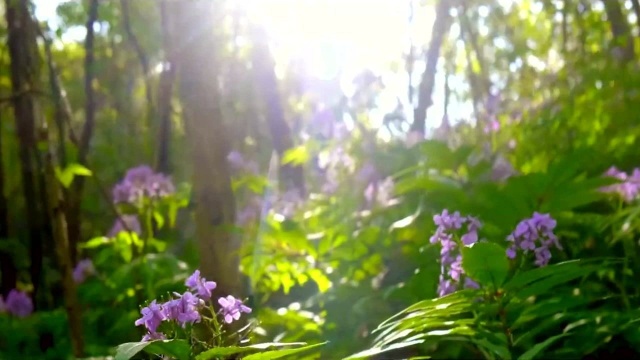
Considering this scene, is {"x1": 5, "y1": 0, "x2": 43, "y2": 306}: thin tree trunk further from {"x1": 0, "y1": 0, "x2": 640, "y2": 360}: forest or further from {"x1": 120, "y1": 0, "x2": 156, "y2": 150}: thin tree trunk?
{"x1": 120, "y1": 0, "x2": 156, "y2": 150}: thin tree trunk

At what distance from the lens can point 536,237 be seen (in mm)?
1157

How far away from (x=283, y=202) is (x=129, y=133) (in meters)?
1.93

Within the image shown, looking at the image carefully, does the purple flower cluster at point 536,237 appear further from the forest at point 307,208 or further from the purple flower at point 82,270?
the purple flower at point 82,270

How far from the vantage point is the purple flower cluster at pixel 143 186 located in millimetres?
2252

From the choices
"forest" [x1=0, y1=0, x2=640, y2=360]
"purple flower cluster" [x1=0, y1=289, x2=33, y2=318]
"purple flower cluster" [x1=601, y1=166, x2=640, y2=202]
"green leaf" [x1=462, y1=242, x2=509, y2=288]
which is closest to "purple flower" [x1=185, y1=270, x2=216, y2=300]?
"forest" [x1=0, y1=0, x2=640, y2=360]

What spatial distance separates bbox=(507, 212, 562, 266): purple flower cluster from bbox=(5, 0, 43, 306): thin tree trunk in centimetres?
130

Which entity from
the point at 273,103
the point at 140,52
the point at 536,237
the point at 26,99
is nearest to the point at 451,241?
the point at 536,237

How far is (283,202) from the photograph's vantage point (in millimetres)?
2609

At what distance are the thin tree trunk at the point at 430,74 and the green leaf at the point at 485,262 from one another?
2.12 metres

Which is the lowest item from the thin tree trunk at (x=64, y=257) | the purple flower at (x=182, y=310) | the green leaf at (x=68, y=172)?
the purple flower at (x=182, y=310)

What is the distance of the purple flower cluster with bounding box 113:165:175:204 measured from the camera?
2252 millimetres

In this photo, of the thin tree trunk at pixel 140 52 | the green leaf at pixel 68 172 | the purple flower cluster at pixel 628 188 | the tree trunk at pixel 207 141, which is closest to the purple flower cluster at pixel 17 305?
the green leaf at pixel 68 172

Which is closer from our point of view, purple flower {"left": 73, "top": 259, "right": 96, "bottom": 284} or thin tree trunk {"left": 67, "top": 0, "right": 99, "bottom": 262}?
thin tree trunk {"left": 67, "top": 0, "right": 99, "bottom": 262}

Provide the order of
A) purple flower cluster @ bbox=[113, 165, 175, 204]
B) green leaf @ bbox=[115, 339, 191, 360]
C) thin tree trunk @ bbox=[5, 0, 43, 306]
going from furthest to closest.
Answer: purple flower cluster @ bbox=[113, 165, 175, 204] < thin tree trunk @ bbox=[5, 0, 43, 306] < green leaf @ bbox=[115, 339, 191, 360]
